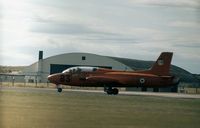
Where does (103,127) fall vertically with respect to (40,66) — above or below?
below

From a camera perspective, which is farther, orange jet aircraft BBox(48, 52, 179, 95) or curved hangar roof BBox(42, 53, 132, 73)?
curved hangar roof BBox(42, 53, 132, 73)

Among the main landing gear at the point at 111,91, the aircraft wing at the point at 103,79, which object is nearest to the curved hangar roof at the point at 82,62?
the aircraft wing at the point at 103,79

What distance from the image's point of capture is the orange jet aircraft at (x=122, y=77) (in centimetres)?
5409

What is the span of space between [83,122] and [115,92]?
111 ft

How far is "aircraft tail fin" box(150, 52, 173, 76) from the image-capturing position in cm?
5528

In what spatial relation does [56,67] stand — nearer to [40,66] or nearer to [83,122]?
[40,66]

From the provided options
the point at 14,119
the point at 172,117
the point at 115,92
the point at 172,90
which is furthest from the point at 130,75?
the point at 14,119

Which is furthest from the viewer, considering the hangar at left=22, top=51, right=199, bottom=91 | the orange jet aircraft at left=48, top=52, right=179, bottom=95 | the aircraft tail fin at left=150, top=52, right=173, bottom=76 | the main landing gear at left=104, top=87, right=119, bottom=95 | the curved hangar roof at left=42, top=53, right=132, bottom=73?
the hangar at left=22, top=51, right=199, bottom=91

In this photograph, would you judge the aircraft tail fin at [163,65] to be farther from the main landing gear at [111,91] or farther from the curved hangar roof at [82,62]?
the curved hangar roof at [82,62]

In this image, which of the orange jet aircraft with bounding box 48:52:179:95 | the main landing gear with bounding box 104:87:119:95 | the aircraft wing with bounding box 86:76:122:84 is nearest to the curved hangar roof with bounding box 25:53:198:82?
the orange jet aircraft with bounding box 48:52:179:95

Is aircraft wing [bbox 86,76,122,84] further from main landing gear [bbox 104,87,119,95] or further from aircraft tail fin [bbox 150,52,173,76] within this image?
aircraft tail fin [bbox 150,52,173,76]

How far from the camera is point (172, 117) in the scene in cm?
2278

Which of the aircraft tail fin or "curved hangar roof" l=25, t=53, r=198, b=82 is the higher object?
"curved hangar roof" l=25, t=53, r=198, b=82

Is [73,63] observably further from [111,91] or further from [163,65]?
[111,91]
